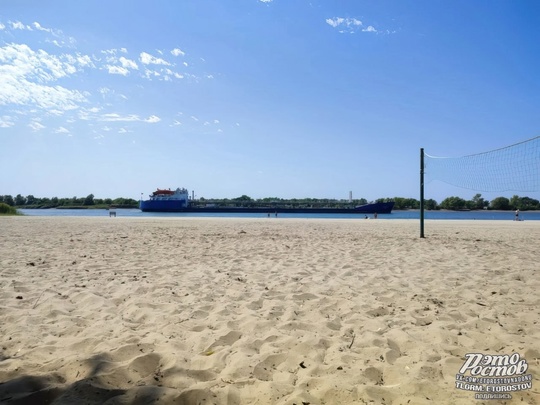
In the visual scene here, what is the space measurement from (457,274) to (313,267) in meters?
2.28

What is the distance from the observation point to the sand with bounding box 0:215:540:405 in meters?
2.12

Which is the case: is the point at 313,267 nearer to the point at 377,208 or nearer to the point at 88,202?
the point at 377,208

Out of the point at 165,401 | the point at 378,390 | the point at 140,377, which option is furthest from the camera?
the point at 140,377

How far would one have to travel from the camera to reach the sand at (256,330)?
2123 mm

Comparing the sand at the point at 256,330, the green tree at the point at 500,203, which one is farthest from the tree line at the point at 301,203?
the sand at the point at 256,330

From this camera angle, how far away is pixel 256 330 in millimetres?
3064

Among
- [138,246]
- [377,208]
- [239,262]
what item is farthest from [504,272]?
[377,208]

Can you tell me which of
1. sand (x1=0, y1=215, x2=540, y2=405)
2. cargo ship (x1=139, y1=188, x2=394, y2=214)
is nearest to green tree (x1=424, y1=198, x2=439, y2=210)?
cargo ship (x1=139, y1=188, x2=394, y2=214)

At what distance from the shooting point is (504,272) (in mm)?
5375
